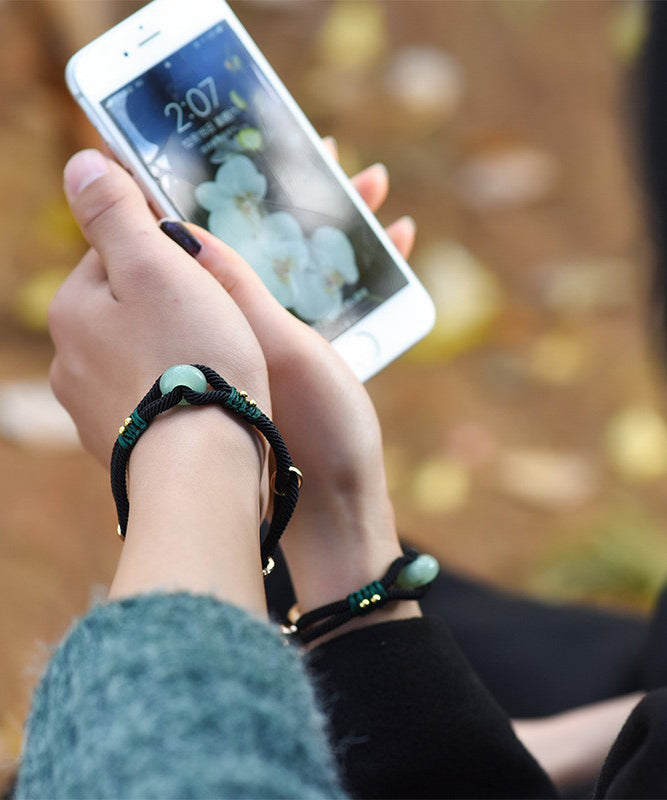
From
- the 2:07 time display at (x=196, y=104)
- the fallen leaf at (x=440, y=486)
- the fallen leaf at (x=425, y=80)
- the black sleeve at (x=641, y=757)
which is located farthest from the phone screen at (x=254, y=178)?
the fallen leaf at (x=425, y=80)

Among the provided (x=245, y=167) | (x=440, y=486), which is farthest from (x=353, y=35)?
(x=245, y=167)

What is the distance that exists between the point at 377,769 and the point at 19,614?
87cm

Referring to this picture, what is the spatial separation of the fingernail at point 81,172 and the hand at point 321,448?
102mm

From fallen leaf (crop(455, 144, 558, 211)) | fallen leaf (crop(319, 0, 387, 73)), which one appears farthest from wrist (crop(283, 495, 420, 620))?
fallen leaf (crop(319, 0, 387, 73))

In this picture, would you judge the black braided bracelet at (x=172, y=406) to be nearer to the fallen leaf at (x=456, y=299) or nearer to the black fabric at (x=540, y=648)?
the black fabric at (x=540, y=648)

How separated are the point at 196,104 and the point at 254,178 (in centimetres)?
9

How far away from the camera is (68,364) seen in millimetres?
857

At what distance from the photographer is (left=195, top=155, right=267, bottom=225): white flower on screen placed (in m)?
0.96

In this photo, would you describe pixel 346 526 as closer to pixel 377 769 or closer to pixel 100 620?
pixel 377 769

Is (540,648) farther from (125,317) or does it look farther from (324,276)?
(125,317)

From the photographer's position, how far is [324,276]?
39.2 inches

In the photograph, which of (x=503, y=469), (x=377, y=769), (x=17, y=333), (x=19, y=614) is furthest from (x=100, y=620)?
(x=17, y=333)

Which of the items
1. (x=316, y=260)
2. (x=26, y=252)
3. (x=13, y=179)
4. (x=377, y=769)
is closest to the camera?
(x=377, y=769)

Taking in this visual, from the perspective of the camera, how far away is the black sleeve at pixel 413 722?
2.50 ft
